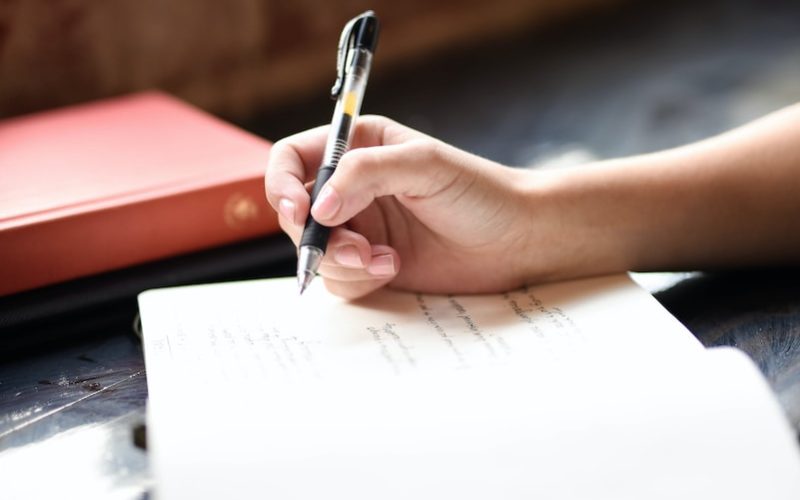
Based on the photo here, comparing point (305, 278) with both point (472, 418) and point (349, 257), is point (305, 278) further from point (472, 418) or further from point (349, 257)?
point (472, 418)

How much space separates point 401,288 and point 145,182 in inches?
9.6

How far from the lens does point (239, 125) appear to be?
A: 4.34 ft

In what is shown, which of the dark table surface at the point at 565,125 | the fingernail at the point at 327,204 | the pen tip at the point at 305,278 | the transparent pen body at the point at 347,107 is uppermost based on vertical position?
the transparent pen body at the point at 347,107

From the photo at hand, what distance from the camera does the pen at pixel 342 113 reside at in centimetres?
65

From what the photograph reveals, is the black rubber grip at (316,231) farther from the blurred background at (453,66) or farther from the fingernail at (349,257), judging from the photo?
the blurred background at (453,66)

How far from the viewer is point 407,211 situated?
29.8 inches

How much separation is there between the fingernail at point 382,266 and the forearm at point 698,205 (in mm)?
144

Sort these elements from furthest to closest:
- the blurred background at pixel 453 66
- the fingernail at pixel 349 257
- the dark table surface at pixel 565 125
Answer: the blurred background at pixel 453 66 < the fingernail at pixel 349 257 < the dark table surface at pixel 565 125

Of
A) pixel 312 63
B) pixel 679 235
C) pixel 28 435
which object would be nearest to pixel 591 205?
pixel 679 235

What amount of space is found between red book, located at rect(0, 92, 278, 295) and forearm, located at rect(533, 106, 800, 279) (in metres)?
0.27

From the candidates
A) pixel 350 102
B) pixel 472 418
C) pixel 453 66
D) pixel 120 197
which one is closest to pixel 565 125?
pixel 453 66

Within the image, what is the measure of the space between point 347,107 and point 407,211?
0.33 ft

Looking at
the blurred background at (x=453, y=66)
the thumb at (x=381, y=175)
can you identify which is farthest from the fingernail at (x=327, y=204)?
the blurred background at (x=453, y=66)

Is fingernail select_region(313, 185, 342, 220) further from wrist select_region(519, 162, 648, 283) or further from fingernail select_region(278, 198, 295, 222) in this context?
wrist select_region(519, 162, 648, 283)
